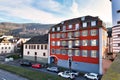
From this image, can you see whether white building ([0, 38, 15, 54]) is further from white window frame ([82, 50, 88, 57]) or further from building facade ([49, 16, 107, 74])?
white window frame ([82, 50, 88, 57])

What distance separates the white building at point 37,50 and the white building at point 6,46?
3859 centimetres

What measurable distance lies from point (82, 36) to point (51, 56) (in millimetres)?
17501

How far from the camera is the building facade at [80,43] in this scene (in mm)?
51037

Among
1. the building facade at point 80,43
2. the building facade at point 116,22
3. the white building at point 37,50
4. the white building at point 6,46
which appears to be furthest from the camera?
the white building at point 6,46

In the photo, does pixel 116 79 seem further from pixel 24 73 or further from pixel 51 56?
pixel 51 56

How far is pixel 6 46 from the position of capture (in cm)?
11362

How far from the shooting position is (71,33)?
59.4 m

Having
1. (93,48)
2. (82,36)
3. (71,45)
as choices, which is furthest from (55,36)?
(93,48)

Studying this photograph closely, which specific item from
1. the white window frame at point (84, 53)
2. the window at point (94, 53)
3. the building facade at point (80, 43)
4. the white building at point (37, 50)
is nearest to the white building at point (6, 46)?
the white building at point (37, 50)

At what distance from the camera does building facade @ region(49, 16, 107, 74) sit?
2009 inches

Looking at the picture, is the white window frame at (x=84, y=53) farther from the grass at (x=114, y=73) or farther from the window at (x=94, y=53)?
the grass at (x=114, y=73)

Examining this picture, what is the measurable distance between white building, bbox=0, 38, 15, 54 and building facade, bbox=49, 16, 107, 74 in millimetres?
56784

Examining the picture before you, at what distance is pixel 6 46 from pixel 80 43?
7309cm

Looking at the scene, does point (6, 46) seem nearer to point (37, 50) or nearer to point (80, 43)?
point (37, 50)
